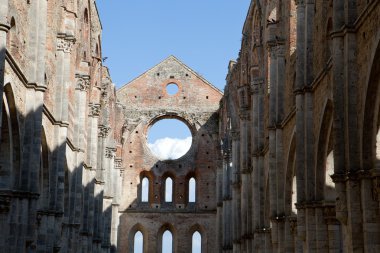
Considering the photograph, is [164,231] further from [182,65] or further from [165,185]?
[182,65]

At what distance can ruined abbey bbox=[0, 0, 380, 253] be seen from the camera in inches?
605

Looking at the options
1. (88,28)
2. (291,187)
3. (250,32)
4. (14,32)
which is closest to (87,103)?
(88,28)

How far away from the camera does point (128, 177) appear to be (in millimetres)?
44969

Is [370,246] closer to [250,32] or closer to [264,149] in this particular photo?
[264,149]

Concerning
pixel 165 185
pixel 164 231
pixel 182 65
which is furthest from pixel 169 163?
pixel 182 65

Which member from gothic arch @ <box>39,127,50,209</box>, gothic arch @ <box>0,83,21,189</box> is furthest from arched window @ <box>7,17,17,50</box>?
gothic arch @ <box>39,127,50,209</box>

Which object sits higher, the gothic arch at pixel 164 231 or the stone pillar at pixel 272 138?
the stone pillar at pixel 272 138

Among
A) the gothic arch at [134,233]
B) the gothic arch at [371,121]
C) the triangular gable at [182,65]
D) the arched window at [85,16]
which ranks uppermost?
the triangular gable at [182,65]

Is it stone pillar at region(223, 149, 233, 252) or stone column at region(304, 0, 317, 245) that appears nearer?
stone column at region(304, 0, 317, 245)

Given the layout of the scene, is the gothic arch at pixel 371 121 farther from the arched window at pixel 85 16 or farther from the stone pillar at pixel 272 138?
the arched window at pixel 85 16

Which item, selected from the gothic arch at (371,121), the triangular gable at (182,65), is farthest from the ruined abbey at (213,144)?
the triangular gable at (182,65)

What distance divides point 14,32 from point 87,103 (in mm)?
13176

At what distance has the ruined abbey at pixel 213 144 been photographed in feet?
50.4

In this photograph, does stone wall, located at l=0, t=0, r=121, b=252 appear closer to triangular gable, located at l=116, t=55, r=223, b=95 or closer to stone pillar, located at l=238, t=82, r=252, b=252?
stone pillar, located at l=238, t=82, r=252, b=252
